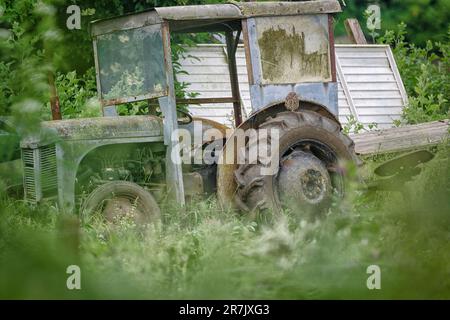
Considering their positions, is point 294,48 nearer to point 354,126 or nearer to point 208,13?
point 208,13

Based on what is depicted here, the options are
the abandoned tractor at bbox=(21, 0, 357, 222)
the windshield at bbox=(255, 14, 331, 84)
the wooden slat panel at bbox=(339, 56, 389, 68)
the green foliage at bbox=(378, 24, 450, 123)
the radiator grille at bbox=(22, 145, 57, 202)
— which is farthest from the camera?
the wooden slat panel at bbox=(339, 56, 389, 68)

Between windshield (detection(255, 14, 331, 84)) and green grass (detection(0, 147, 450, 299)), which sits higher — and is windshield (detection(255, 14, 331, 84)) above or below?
above

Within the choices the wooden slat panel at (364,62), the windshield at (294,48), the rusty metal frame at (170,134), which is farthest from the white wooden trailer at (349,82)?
the rusty metal frame at (170,134)

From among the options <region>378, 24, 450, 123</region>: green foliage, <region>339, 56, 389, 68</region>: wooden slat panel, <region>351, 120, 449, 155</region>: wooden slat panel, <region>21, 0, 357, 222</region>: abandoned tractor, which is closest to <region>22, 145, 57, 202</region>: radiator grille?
<region>21, 0, 357, 222</region>: abandoned tractor

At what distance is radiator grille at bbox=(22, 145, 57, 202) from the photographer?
5.91 metres

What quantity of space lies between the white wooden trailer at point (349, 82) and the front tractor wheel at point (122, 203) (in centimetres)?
414

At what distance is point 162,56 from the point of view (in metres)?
6.51

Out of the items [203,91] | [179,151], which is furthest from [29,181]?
[203,91]

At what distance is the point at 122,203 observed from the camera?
245 inches

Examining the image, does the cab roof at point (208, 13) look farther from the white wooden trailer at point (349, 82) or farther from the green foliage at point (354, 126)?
the green foliage at point (354, 126)

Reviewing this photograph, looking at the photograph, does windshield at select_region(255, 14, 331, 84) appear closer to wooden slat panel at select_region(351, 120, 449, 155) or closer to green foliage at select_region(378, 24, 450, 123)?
wooden slat panel at select_region(351, 120, 449, 155)

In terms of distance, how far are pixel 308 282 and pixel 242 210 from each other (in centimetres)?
432

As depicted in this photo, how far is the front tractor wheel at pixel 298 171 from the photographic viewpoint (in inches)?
251

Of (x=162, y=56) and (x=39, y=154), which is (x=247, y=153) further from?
(x=39, y=154)
